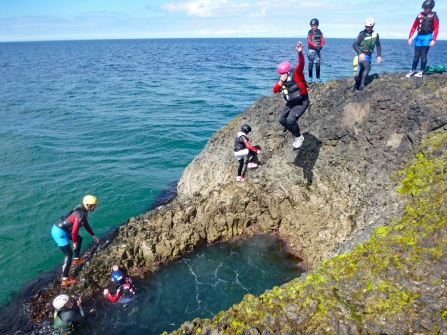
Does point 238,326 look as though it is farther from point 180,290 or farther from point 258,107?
point 258,107

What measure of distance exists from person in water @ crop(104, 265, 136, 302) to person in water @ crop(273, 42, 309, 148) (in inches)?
321

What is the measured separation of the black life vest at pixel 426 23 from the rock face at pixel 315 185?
80.6 inches

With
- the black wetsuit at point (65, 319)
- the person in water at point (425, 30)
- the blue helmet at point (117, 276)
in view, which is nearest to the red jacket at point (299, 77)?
the person in water at point (425, 30)

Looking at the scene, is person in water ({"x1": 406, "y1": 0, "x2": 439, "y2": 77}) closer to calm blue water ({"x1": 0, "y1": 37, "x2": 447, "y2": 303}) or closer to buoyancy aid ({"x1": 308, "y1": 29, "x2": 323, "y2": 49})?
buoyancy aid ({"x1": 308, "y1": 29, "x2": 323, "y2": 49})

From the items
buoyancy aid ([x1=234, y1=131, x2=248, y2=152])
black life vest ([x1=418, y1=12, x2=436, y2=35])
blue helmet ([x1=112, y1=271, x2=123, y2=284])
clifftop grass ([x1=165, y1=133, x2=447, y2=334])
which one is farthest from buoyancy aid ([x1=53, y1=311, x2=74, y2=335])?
black life vest ([x1=418, y1=12, x2=436, y2=35])

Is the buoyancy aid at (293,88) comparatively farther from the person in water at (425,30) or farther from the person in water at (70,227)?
the person in water at (70,227)

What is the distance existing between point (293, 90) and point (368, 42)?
15.9 feet

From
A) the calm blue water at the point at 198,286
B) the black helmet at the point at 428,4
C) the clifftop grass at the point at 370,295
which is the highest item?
the black helmet at the point at 428,4

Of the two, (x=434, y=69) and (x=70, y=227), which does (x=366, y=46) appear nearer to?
(x=434, y=69)

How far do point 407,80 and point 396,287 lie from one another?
32.1 feet

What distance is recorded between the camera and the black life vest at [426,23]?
42.6ft

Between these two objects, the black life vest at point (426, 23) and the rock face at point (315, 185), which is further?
the black life vest at point (426, 23)

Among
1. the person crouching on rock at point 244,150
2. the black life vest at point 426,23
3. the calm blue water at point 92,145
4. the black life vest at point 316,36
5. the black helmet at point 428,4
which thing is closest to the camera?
the black helmet at point 428,4

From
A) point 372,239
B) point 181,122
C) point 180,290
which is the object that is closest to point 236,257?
point 180,290
